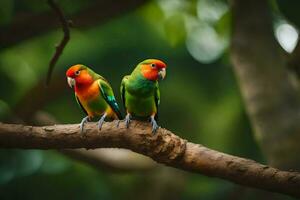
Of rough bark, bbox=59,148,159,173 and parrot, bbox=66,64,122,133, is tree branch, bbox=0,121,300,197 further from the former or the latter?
rough bark, bbox=59,148,159,173

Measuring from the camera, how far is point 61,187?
4.62m

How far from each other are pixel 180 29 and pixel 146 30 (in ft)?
3.63

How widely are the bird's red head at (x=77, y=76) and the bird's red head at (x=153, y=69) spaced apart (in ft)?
0.74

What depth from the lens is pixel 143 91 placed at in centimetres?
249

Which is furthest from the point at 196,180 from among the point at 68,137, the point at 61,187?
the point at 68,137

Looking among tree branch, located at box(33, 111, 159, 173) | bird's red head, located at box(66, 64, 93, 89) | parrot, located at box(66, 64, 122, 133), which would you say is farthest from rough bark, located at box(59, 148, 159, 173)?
bird's red head, located at box(66, 64, 93, 89)

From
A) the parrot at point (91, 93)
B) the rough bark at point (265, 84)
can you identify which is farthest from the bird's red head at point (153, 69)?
the rough bark at point (265, 84)

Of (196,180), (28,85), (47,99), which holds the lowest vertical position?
(196,180)

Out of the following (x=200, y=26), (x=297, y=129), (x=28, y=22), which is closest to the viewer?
(x=297, y=129)

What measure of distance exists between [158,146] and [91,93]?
0.35 meters

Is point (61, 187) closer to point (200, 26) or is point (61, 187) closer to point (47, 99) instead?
point (47, 99)

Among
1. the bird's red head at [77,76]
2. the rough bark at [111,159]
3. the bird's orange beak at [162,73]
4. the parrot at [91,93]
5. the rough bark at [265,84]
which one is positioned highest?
the bird's orange beak at [162,73]

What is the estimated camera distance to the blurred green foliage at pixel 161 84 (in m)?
4.38

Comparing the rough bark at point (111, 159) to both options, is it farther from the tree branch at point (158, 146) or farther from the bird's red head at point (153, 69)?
the bird's red head at point (153, 69)
